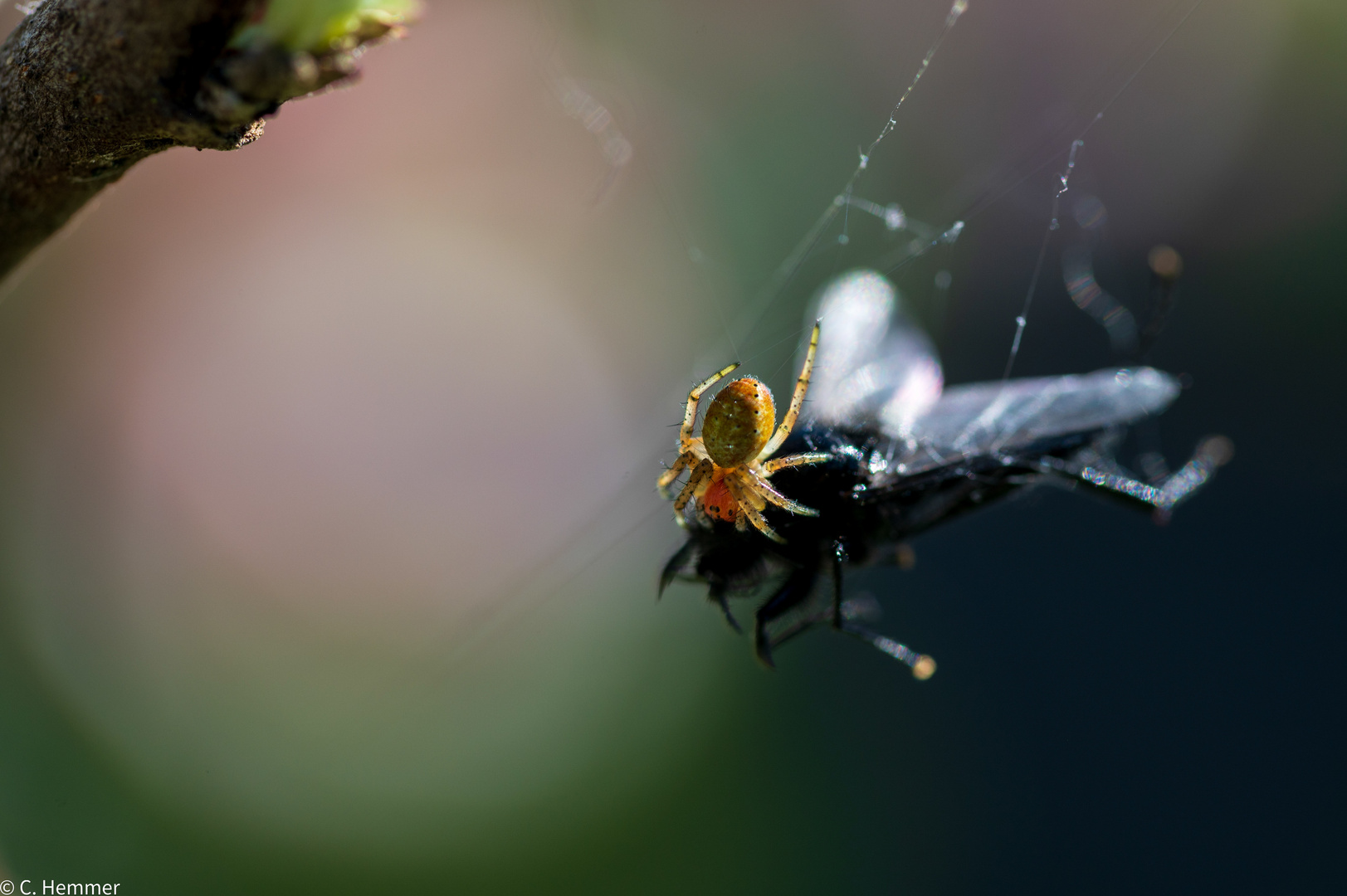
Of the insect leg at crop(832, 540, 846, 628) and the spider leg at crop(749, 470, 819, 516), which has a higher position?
the spider leg at crop(749, 470, 819, 516)

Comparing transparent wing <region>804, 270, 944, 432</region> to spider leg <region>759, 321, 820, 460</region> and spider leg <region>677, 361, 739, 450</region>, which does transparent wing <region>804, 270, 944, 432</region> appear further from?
spider leg <region>677, 361, 739, 450</region>

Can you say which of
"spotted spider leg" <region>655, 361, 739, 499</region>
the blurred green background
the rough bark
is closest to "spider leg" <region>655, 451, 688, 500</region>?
"spotted spider leg" <region>655, 361, 739, 499</region>

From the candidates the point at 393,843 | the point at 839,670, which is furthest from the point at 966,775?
the point at 393,843

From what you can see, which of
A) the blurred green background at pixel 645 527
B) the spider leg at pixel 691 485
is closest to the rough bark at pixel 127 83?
the spider leg at pixel 691 485

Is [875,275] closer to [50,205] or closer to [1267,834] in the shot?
[50,205]

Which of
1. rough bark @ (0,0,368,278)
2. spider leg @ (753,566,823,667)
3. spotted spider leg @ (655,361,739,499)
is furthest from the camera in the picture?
spotted spider leg @ (655,361,739,499)

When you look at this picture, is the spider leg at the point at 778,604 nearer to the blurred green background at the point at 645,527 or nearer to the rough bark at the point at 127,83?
the rough bark at the point at 127,83

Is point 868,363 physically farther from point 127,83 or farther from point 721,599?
point 127,83
